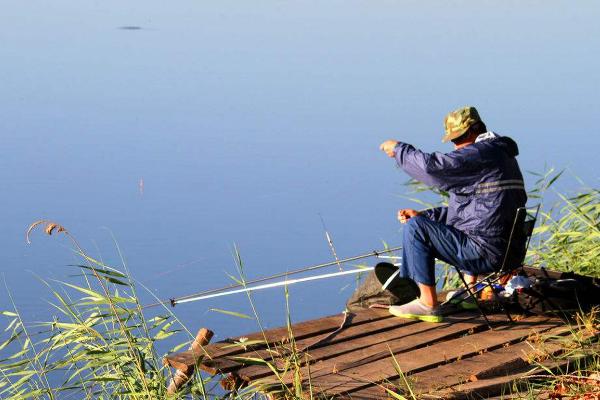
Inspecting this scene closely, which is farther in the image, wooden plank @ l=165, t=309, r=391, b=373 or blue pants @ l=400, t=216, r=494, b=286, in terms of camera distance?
blue pants @ l=400, t=216, r=494, b=286

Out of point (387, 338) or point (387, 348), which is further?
point (387, 338)

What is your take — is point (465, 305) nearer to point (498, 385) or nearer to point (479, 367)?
point (479, 367)

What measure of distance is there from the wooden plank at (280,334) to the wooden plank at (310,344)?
0.13ft

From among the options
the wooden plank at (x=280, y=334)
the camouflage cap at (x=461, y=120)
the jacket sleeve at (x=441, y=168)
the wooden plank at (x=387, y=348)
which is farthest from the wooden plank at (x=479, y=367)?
the camouflage cap at (x=461, y=120)

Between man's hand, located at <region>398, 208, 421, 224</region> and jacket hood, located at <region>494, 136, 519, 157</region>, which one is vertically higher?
jacket hood, located at <region>494, 136, 519, 157</region>

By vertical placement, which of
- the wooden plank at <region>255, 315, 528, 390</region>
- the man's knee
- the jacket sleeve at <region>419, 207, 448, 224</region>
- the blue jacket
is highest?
the blue jacket

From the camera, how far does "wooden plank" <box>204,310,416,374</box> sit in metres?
5.89

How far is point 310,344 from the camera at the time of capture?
6.29 m

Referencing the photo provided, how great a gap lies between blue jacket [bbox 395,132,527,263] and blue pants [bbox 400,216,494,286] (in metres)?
0.06

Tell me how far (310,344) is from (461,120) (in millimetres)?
1468

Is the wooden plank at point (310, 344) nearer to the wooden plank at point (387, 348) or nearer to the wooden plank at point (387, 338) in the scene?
the wooden plank at point (387, 338)

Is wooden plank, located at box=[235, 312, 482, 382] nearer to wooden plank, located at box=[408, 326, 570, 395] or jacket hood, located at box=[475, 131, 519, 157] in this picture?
wooden plank, located at box=[408, 326, 570, 395]

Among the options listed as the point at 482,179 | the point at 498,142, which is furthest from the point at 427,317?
the point at 498,142


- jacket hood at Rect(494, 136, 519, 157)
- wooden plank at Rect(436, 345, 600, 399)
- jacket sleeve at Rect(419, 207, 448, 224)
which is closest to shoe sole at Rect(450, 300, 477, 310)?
jacket sleeve at Rect(419, 207, 448, 224)
